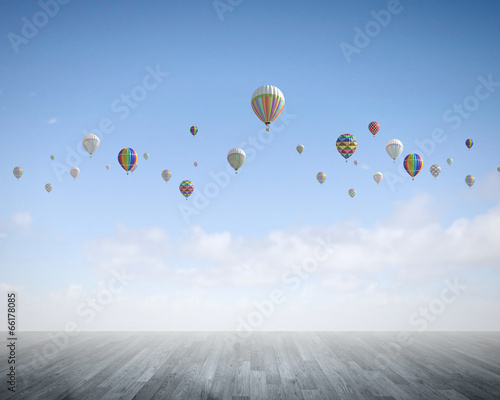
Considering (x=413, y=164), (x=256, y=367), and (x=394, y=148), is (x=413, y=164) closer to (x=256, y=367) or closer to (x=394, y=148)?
(x=394, y=148)

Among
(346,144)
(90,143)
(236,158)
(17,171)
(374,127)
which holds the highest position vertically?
(374,127)

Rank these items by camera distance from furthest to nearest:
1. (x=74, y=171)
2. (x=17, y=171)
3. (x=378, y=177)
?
(x=378, y=177) < (x=17, y=171) < (x=74, y=171)

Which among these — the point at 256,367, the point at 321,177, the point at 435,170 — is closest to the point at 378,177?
the point at 435,170

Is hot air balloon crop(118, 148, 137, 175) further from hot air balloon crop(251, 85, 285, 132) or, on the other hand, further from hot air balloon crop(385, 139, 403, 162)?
hot air balloon crop(385, 139, 403, 162)

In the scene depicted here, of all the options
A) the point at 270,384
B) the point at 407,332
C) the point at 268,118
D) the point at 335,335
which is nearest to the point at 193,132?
the point at 268,118

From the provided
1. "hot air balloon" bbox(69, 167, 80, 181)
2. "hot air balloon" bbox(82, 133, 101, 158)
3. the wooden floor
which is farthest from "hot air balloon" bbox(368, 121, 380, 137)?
"hot air balloon" bbox(69, 167, 80, 181)
